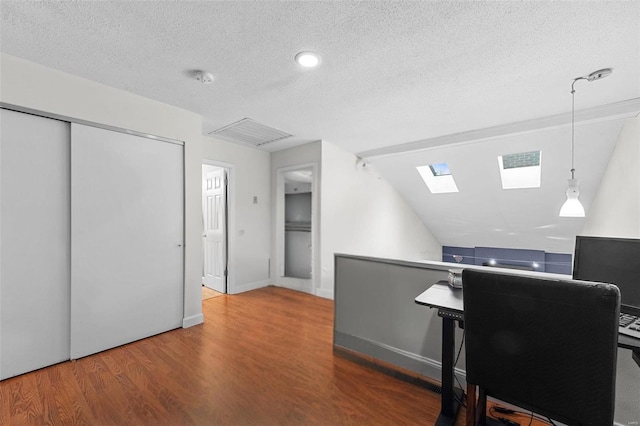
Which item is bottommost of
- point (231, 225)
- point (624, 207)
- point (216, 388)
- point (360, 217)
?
point (216, 388)

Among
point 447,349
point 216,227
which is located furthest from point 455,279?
point 216,227

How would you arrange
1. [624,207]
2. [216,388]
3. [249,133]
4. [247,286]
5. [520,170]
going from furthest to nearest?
[520,170]
[247,286]
[249,133]
[624,207]
[216,388]

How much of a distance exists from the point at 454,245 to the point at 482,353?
652 centimetres

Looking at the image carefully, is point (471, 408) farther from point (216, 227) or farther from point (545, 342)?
point (216, 227)

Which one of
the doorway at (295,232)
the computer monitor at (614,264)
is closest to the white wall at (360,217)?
the doorway at (295,232)

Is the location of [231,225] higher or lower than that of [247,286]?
higher

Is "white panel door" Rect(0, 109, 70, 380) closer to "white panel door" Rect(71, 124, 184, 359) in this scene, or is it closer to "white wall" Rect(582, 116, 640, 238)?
"white panel door" Rect(71, 124, 184, 359)

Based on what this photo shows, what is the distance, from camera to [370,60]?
2.20 meters

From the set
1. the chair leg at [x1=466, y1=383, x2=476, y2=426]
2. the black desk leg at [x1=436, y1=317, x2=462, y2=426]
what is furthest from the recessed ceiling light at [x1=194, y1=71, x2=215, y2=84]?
the chair leg at [x1=466, y1=383, x2=476, y2=426]

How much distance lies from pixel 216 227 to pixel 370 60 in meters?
3.67

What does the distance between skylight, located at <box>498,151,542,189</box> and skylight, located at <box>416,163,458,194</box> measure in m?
0.84

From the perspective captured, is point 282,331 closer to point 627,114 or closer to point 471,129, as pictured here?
point 471,129

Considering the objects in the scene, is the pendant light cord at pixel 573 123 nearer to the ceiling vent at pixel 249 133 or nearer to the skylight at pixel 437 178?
the skylight at pixel 437 178

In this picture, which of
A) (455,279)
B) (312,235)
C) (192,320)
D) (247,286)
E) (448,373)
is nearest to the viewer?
(448,373)
